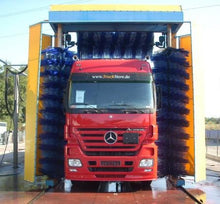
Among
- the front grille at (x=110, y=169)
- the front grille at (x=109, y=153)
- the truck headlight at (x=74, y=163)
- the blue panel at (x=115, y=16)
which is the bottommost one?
the front grille at (x=110, y=169)

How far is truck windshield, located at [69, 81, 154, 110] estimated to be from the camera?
9008mm

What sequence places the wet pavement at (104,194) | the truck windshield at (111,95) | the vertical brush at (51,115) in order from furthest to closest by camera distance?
the vertical brush at (51,115), the truck windshield at (111,95), the wet pavement at (104,194)

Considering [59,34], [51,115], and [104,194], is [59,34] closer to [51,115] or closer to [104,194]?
[51,115]

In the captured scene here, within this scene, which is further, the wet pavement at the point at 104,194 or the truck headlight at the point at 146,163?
the truck headlight at the point at 146,163

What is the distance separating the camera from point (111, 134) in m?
8.73

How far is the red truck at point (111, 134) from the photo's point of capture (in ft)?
28.6

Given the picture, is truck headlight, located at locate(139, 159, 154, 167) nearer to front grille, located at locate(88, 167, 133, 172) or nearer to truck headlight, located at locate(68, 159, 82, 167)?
front grille, located at locate(88, 167, 133, 172)

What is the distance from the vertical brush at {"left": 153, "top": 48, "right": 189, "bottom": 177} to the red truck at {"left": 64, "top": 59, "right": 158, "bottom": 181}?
1537 millimetres

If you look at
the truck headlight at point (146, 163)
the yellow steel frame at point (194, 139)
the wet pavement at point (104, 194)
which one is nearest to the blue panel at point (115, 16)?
the yellow steel frame at point (194, 139)

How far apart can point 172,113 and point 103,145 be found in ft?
8.99

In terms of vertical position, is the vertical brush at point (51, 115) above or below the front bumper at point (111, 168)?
above

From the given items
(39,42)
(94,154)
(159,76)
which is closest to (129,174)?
(94,154)

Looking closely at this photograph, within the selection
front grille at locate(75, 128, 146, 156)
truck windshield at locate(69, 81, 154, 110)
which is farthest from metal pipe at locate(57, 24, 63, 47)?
front grille at locate(75, 128, 146, 156)

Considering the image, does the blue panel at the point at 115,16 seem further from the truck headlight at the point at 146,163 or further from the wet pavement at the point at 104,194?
the wet pavement at the point at 104,194
